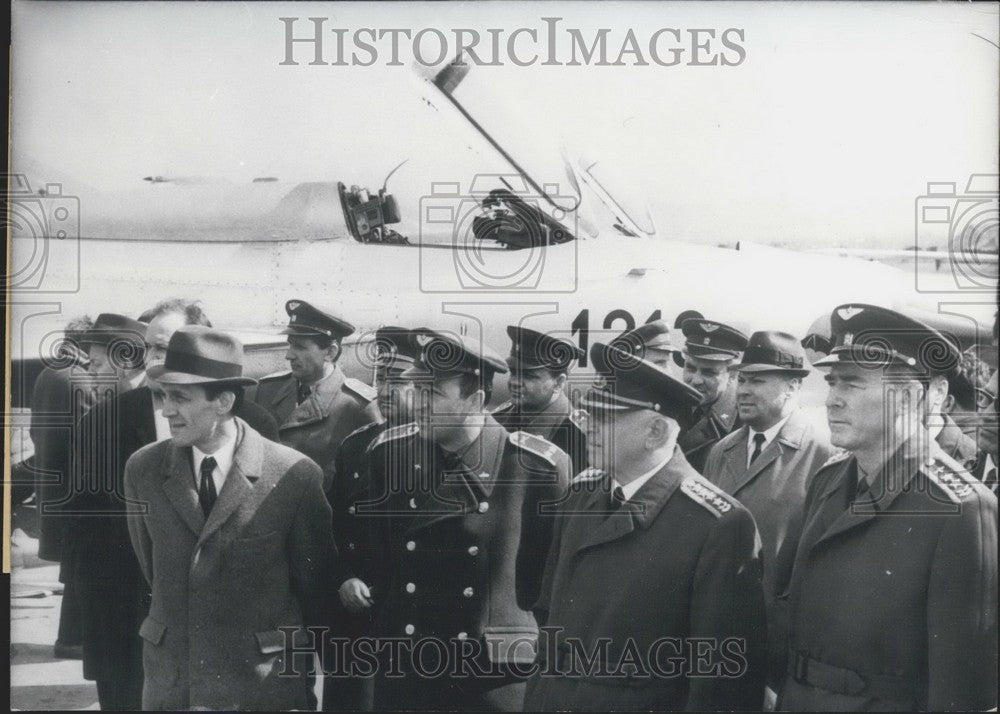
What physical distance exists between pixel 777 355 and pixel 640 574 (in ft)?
3.23

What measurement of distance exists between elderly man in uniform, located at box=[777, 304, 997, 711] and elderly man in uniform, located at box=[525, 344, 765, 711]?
9.4 inches

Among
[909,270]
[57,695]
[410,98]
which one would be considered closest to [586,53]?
[410,98]

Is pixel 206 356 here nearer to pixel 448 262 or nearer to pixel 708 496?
pixel 448 262

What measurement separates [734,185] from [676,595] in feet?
5.19

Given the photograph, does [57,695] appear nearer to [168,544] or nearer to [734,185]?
[168,544]

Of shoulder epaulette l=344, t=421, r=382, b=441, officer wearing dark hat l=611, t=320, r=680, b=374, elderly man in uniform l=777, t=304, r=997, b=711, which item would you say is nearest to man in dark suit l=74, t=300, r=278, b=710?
shoulder epaulette l=344, t=421, r=382, b=441

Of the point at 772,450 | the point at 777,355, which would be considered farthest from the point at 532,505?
the point at 777,355

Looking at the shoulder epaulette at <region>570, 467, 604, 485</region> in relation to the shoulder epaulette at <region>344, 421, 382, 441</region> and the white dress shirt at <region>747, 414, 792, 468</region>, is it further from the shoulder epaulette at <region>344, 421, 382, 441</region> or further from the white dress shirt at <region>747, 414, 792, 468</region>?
the shoulder epaulette at <region>344, 421, 382, 441</region>

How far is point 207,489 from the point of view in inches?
157

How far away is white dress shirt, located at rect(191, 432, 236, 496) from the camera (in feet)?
13.1

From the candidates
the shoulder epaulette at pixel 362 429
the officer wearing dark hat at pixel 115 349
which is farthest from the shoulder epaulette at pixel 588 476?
the officer wearing dark hat at pixel 115 349

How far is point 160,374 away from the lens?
4012mm

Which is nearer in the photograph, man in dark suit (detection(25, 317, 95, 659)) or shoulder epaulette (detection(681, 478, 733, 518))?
shoulder epaulette (detection(681, 478, 733, 518))

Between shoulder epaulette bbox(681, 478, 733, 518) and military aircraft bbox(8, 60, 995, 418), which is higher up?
military aircraft bbox(8, 60, 995, 418)
